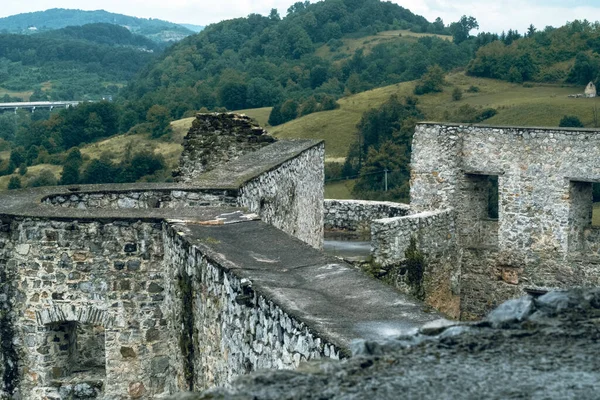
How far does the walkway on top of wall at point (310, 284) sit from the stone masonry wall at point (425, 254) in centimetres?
525

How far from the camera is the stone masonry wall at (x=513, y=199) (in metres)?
15.7

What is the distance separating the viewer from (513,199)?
16062 millimetres

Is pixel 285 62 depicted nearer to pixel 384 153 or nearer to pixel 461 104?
pixel 461 104

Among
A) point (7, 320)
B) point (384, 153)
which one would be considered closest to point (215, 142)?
point (7, 320)

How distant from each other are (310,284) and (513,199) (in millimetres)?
9248

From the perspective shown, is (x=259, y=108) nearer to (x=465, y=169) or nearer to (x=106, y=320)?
(x=465, y=169)

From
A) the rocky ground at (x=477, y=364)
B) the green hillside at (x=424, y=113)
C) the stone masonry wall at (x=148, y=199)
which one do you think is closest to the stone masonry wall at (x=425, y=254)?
the stone masonry wall at (x=148, y=199)

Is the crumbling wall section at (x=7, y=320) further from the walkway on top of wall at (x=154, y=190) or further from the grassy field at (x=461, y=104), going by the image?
the grassy field at (x=461, y=104)

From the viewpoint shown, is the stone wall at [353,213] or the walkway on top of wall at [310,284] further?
the stone wall at [353,213]

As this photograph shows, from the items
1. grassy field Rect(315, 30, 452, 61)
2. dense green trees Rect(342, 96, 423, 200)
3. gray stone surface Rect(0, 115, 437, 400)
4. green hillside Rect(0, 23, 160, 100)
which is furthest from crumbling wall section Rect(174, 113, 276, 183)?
green hillside Rect(0, 23, 160, 100)

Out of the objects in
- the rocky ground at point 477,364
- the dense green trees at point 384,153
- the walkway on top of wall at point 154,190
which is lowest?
the dense green trees at point 384,153

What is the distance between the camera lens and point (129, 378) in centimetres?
953

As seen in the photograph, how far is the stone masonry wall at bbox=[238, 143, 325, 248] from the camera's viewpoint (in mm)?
12312

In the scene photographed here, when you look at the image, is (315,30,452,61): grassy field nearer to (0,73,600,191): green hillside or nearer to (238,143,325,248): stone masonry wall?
(0,73,600,191): green hillside
